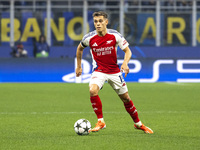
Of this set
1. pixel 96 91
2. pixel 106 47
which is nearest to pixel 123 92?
pixel 96 91

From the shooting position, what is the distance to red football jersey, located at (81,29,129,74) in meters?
8.91

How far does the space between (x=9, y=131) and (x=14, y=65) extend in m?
13.5

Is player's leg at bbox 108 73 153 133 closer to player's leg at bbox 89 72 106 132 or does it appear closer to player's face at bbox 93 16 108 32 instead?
player's leg at bbox 89 72 106 132

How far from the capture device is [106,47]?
350 inches

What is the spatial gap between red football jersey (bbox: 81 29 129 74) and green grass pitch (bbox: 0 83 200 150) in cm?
100

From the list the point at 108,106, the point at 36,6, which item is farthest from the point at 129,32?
the point at 108,106

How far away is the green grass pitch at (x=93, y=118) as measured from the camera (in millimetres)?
7719

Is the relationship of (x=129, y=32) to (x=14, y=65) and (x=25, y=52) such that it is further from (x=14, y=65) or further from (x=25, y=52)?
(x=14, y=65)

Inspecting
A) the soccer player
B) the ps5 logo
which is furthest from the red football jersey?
the ps5 logo

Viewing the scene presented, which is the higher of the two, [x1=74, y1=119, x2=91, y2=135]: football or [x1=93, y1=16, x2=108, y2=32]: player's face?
[x1=93, y1=16, x2=108, y2=32]: player's face

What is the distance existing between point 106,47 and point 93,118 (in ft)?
8.30

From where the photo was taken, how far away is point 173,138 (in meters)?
8.24

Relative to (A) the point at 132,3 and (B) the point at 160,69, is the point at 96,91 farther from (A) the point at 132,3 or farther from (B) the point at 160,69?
(A) the point at 132,3

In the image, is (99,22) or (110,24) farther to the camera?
(110,24)
